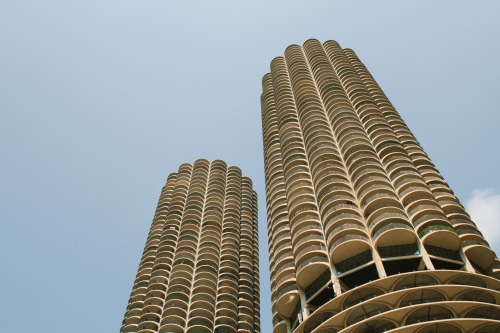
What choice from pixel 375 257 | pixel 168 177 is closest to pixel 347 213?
pixel 375 257

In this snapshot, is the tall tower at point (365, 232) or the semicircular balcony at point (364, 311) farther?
the semicircular balcony at point (364, 311)

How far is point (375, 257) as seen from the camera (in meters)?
33.7

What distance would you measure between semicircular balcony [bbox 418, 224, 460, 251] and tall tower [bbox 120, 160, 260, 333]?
→ 93.0ft

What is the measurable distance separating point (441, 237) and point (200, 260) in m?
35.7

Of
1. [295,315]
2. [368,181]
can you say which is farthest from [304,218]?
[295,315]

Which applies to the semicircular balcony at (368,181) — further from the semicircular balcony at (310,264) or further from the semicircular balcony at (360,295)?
the semicircular balcony at (360,295)

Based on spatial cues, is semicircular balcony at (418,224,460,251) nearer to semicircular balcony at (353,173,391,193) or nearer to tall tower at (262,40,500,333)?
tall tower at (262,40,500,333)

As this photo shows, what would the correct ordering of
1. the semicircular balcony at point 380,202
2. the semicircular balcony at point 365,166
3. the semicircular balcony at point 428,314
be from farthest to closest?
the semicircular balcony at point 365,166 → the semicircular balcony at point 380,202 → the semicircular balcony at point 428,314

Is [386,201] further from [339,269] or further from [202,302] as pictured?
[202,302]

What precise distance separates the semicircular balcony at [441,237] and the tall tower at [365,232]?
7 cm

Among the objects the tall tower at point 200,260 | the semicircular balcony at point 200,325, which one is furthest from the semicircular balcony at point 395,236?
the tall tower at point 200,260

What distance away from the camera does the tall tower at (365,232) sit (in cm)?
2936

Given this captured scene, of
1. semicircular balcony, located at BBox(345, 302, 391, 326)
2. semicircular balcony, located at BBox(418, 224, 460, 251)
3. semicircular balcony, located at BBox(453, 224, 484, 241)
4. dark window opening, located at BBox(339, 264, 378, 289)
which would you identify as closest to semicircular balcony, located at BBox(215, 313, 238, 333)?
dark window opening, located at BBox(339, 264, 378, 289)

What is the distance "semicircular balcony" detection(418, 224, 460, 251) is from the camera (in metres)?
34.1
